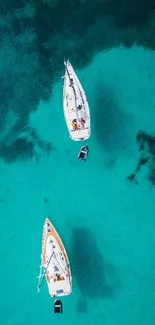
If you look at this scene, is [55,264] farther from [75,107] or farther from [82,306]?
[75,107]

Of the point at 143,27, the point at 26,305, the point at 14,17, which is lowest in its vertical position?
the point at 26,305

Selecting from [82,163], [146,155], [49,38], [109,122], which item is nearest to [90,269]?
[82,163]

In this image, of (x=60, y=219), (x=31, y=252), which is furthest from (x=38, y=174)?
(x=31, y=252)

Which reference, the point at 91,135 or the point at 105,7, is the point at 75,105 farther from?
the point at 105,7

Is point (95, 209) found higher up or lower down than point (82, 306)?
higher up

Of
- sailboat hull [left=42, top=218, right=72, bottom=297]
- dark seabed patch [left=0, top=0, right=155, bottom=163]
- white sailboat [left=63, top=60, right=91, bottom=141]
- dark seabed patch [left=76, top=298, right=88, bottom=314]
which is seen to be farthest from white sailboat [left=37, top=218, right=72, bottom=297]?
white sailboat [left=63, top=60, right=91, bottom=141]

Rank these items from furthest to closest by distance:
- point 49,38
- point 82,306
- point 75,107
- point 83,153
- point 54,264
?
point 49,38 < point 82,306 < point 83,153 < point 75,107 < point 54,264
